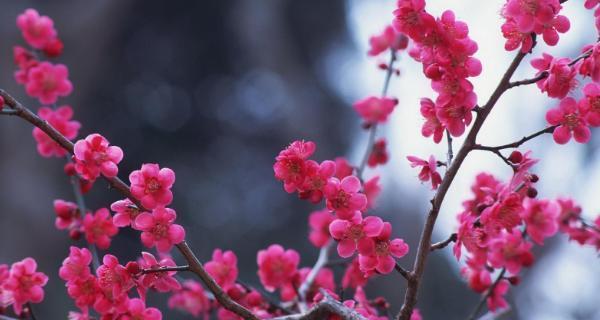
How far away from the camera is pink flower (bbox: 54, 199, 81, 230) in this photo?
4.03ft

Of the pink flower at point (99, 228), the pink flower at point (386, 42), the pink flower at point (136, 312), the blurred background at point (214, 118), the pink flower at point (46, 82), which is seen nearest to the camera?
the pink flower at point (136, 312)

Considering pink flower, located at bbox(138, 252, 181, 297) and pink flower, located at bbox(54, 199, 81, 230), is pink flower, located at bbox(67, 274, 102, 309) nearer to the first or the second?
pink flower, located at bbox(138, 252, 181, 297)

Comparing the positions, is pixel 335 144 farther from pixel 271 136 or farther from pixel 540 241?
pixel 540 241

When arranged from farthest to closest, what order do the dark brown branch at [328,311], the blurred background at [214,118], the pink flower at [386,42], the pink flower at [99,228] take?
the blurred background at [214,118] < the pink flower at [386,42] < the pink flower at [99,228] < the dark brown branch at [328,311]

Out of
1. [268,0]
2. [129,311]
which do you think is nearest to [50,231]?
[268,0]

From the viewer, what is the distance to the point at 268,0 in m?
6.05

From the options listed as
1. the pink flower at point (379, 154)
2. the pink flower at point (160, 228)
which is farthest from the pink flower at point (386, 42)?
the pink flower at point (160, 228)

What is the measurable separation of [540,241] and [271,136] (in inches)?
183

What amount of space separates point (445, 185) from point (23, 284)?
0.69m

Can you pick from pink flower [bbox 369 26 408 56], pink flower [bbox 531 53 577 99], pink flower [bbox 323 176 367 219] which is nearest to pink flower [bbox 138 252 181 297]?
pink flower [bbox 323 176 367 219]

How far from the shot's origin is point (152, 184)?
2.86 feet

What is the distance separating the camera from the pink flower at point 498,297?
128cm

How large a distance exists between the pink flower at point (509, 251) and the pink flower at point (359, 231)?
0.34 meters

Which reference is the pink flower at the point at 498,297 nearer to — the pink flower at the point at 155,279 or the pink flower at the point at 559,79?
the pink flower at the point at 559,79
